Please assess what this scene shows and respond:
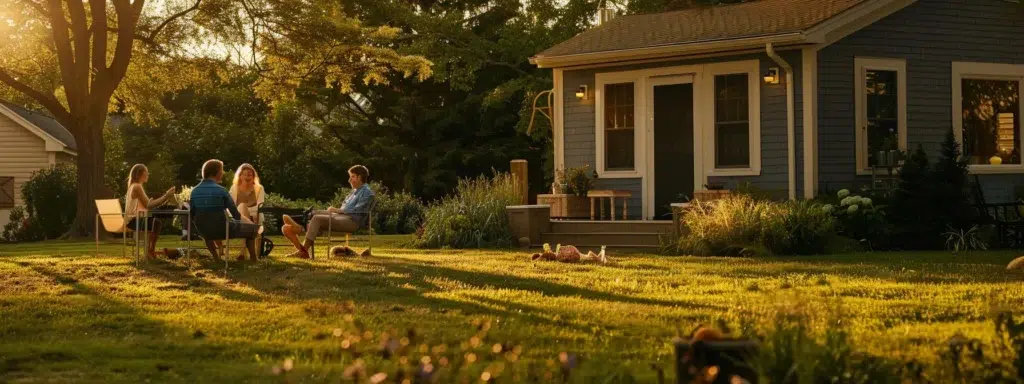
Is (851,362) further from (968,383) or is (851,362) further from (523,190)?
(523,190)

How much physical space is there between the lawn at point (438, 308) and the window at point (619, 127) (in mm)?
5412

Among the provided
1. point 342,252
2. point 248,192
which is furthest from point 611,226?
point 248,192

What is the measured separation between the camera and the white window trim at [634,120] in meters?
20.8

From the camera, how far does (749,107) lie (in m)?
19.9

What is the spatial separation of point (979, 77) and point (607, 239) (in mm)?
6329

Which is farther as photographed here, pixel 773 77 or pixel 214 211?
pixel 773 77

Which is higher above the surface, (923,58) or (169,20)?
(169,20)

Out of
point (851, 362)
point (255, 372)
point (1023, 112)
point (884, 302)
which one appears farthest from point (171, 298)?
point (1023, 112)

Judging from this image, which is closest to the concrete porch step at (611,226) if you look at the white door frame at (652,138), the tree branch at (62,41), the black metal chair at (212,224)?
the white door frame at (652,138)

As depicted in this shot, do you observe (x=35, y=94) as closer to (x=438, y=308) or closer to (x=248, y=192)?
(x=248, y=192)

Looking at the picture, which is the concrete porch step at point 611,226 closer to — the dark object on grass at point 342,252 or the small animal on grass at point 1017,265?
the dark object on grass at point 342,252

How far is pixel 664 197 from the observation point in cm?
2094

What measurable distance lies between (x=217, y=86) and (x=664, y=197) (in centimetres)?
2844

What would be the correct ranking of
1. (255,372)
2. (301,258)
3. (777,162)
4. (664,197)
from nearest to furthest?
(255,372) → (301,258) → (777,162) → (664,197)
